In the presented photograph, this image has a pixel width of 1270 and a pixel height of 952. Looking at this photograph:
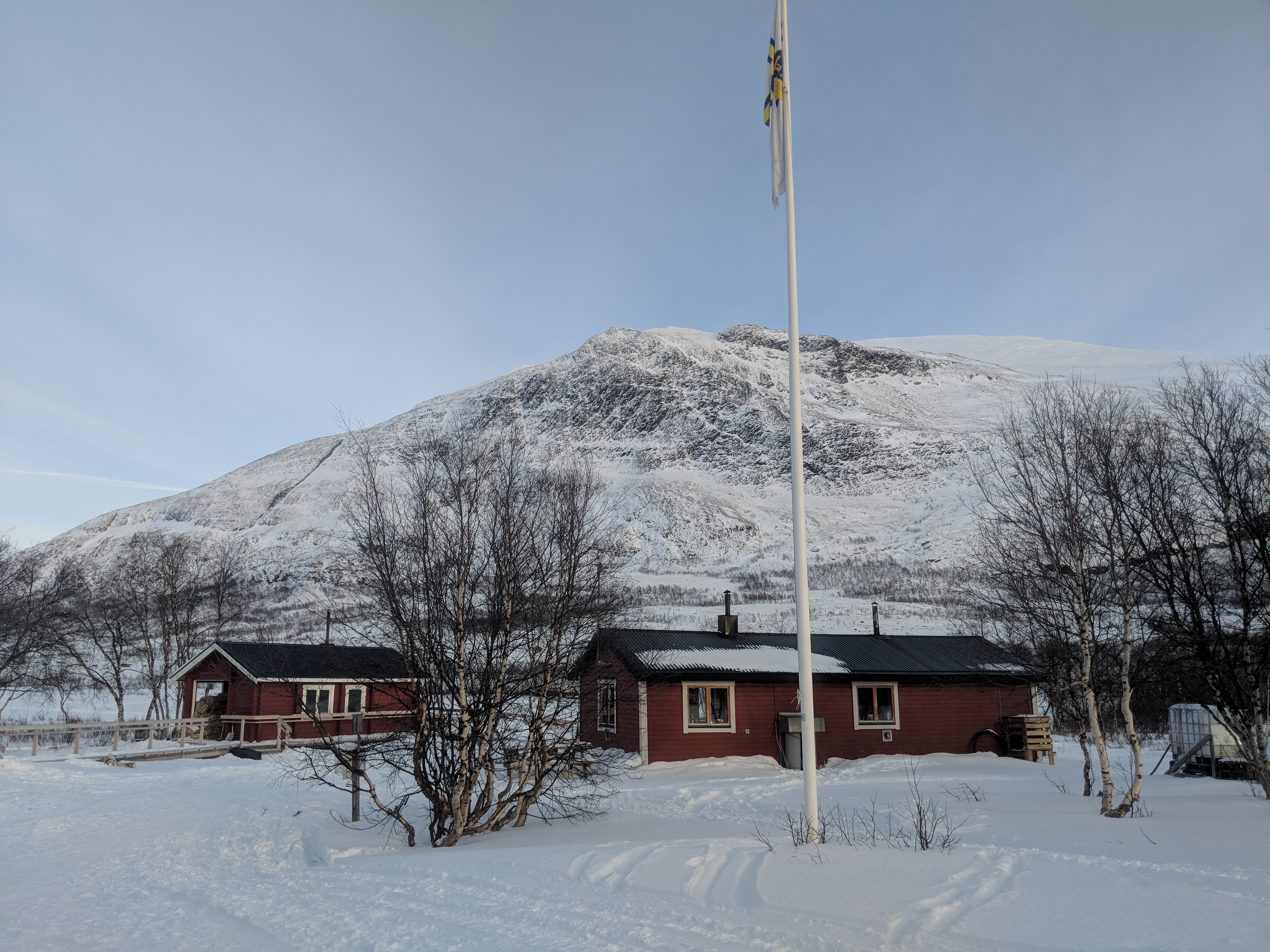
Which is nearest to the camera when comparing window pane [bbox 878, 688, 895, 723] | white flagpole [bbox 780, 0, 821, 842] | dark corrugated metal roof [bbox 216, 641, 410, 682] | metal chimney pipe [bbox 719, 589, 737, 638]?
white flagpole [bbox 780, 0, 821, 842]

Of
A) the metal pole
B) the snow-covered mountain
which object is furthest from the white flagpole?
the snow-covered mountain

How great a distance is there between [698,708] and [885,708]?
5.98m

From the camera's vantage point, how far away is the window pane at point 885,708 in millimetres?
23234

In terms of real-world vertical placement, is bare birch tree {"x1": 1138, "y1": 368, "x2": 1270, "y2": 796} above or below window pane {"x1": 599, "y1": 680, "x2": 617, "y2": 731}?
above

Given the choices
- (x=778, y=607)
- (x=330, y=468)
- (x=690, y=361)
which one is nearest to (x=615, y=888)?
(x=778, y=607)

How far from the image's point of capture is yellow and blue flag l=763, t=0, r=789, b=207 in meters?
10.1

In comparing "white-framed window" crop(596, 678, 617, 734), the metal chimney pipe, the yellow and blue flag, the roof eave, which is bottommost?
"white-framed window" crop(596, 678, 617, 734)

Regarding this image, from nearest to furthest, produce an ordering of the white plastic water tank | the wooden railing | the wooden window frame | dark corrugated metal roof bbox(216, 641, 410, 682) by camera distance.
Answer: the white plastic water tank → the wooden railing → dark corrugated metal roof bbox(216, 641, 410, 682) → the wooden window frame

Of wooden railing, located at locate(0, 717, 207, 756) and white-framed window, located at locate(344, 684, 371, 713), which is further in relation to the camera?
white-framed window, located at locate(344, 684, 371, 713)

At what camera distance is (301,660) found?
30203 millimetres

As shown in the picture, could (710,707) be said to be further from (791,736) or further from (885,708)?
(885,708)

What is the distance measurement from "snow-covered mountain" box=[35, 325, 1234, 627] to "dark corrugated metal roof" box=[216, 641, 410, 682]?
128 ft

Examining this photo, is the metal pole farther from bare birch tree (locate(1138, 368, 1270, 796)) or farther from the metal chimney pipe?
the metal chimney pipe

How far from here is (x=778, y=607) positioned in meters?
64.7
